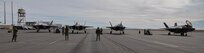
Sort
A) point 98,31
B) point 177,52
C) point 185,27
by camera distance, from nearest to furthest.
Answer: point 177,52 < point 98,31 < point 185,27

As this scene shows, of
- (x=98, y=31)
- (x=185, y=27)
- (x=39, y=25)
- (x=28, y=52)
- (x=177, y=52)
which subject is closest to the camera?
(x=28, y=52)

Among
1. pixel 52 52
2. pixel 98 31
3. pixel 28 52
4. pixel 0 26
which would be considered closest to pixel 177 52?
pixel 52 52

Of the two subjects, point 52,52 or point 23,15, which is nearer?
point 52,52

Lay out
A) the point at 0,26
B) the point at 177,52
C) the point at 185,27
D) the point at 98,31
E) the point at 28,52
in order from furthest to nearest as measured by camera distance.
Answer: the point at 0,26 < the point at 185,27 < the point at 98,31 < the point at 177,52 < the point at 28,52

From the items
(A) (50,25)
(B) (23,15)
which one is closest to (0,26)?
(B) (23,15)

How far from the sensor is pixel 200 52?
53.1ft

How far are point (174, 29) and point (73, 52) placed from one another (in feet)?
150

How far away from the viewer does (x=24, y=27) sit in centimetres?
11312

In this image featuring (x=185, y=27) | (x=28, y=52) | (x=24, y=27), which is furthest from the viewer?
(x=24, y=27)

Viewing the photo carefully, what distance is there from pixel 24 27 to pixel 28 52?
101 m

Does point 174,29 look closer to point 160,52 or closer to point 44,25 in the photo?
Answer: point 44,25

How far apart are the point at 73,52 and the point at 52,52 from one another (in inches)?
40.9

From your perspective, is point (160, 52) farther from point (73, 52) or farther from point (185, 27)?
point (185, 27)

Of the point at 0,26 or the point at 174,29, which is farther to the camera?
the point at 0,26
